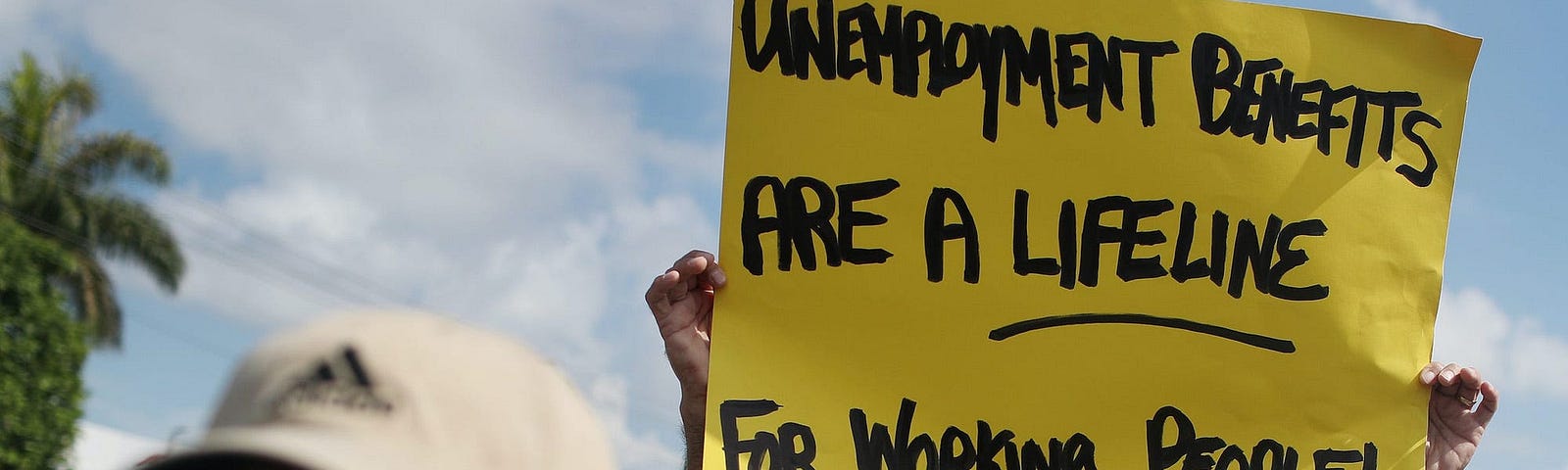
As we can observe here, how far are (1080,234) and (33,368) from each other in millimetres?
12199

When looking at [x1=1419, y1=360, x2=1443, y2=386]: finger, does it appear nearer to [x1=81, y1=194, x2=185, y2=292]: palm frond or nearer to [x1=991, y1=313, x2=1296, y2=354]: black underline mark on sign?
[x1=991, y1=313, x2=1296, y2=354]: black underline mark on sign

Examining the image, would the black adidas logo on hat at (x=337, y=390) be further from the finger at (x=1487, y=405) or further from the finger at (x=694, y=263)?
the finger at (x=1487, y=405)

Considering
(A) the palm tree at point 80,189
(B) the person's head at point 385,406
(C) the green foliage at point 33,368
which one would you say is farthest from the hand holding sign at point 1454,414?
(A) the palm tree at point 80,189

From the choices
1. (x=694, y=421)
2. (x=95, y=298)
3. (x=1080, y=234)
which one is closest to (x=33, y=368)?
(x=95, y=298)

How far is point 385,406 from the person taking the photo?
29.6 inches

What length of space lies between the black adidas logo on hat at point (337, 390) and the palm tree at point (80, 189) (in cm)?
2074

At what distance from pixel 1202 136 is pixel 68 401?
12410 mm

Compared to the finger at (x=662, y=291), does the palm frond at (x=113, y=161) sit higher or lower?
higher

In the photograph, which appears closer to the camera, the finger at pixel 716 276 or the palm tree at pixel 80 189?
the finger at pixel 716 276

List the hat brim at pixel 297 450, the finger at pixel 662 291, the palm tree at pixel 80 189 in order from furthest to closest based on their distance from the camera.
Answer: the palm tree at pixel 80 189
the finger at pixel 662 291
the hat brim at pixel 297 450

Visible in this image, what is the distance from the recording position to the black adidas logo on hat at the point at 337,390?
75 cm

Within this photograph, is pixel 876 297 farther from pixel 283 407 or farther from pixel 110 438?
pixel 110 438

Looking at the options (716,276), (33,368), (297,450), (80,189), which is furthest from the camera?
(80,189)

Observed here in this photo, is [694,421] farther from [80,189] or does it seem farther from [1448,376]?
[80,189]
